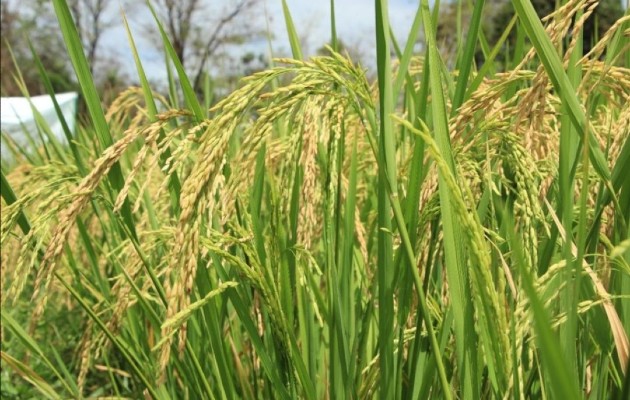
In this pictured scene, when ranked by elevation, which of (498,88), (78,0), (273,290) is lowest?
(273,290)

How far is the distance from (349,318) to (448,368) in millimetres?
194

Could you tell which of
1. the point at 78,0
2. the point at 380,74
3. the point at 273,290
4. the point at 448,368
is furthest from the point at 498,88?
the point at 78,0

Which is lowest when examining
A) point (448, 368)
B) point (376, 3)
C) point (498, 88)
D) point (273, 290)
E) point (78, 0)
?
point (448, 368)

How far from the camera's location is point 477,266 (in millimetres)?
577

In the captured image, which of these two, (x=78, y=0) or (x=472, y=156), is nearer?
(x=472, y=156)

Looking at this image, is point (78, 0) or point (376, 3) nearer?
point (376, 3)

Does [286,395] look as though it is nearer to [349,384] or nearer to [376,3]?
[349,384]

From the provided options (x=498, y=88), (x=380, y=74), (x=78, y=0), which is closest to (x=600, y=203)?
(x=498, y=88)

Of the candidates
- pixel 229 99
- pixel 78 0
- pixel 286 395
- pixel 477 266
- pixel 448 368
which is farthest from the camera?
pixel 78 0

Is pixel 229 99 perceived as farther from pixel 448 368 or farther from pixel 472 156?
pixel 448 368

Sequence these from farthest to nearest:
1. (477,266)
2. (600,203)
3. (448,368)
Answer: (448,368)
(600,203)
(477,266)

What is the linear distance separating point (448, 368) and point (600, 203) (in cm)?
38

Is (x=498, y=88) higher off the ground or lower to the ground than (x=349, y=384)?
higher

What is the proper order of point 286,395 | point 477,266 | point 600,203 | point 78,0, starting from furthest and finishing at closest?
point 78,0, point 286,395, point 600,203, point 477,266
